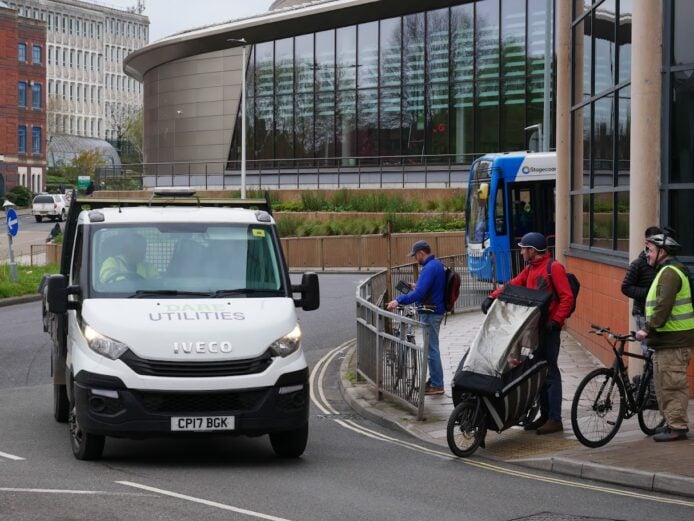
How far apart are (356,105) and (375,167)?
314cm

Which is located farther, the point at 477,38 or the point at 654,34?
the point at 477,38

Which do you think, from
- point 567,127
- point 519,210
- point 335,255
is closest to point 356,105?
point 335,255

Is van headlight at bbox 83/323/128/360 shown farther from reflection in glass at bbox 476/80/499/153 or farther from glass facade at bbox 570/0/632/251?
reflection in glass at bbox 476/80/499/153

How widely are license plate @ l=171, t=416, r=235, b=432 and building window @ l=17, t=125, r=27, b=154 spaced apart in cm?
8883

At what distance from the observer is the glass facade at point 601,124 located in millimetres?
16359

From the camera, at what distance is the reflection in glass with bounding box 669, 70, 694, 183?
45.9 ft

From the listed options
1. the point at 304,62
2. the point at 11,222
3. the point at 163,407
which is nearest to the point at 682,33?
the point at 163,407

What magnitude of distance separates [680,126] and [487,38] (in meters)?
38.5

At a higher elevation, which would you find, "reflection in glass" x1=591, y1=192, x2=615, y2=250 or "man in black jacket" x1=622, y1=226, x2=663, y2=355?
"reflection in glass" x1=591, y1=192, x2=615, y2=250

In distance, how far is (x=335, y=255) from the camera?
42.2 metres

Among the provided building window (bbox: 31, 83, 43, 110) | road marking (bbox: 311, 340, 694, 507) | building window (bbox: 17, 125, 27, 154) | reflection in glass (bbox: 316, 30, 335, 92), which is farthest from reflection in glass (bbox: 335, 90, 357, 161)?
building window (bbox: 31, 83, 43, 110)

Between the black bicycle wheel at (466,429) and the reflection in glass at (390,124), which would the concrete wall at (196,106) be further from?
the black bicycle wheel at (466,429)

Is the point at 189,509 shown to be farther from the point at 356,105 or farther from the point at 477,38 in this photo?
the point at 356,105

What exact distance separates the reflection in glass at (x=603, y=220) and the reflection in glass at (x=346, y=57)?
38619 millimetres
